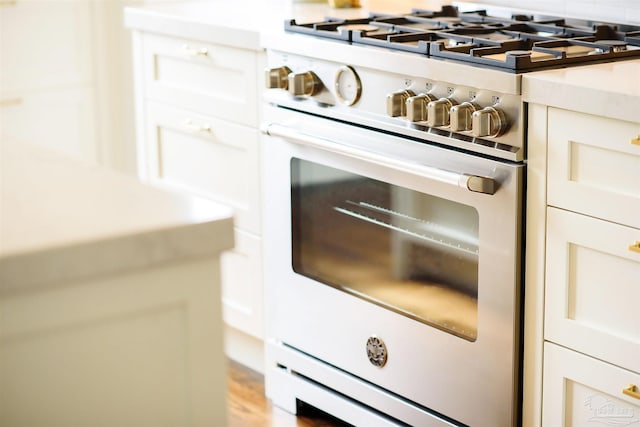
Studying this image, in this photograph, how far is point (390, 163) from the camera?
214cm

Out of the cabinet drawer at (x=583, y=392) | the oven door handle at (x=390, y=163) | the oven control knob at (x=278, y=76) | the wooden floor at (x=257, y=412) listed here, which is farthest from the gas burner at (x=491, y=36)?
the wooden floor at (x=257, y=412)

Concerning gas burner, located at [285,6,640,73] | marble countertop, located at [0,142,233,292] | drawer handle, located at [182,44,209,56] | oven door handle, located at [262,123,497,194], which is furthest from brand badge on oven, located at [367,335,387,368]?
marble countertop, located at [0,142,233,292]

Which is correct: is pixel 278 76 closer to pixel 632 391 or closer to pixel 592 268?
pixel 592 268

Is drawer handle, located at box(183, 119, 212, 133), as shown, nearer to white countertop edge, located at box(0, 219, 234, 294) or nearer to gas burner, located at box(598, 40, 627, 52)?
gas burner, located at box(598, 40, 627, 52)

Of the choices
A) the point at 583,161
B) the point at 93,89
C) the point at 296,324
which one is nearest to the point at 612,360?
the point at 583,161

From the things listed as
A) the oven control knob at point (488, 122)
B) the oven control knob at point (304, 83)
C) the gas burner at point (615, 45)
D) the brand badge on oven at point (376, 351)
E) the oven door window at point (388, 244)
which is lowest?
the brand badge on oven at point (376, 351)

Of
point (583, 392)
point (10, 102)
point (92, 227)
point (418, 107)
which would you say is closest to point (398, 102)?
point (418, 107)

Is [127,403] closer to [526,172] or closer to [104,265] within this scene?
[104,265]

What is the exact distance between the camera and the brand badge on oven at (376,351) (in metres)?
2.33

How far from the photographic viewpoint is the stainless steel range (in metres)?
1.98

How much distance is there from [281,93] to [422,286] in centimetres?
62

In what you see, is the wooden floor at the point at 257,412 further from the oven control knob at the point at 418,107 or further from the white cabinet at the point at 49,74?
the white cabinet at the point at 49,74

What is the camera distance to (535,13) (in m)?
2.65

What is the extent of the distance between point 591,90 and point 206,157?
4.56 ft
